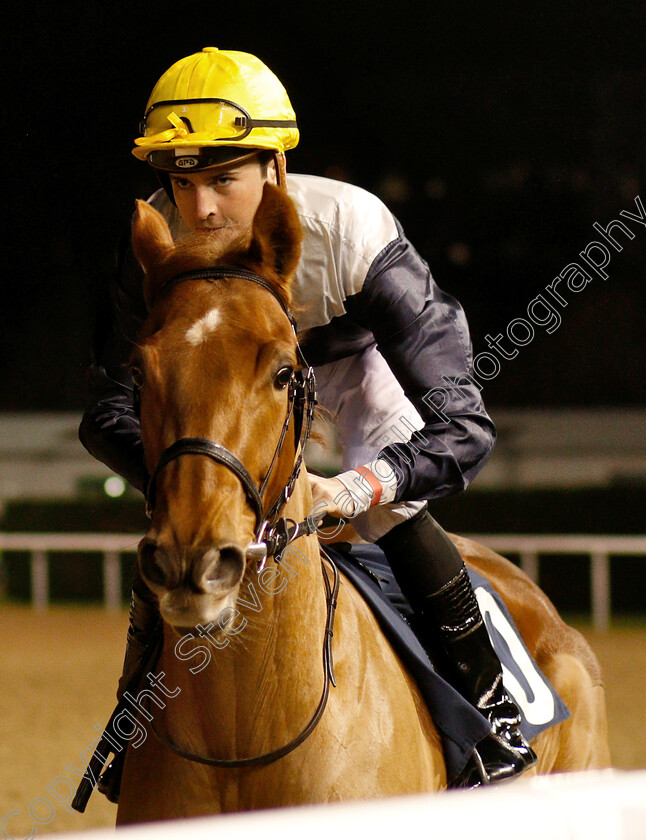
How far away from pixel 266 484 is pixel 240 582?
0.13 m

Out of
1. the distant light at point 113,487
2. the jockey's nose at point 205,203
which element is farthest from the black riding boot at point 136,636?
the distant light at point 113,487

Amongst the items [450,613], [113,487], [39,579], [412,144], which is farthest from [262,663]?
[412,144]

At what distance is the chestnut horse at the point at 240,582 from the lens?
3.30ft

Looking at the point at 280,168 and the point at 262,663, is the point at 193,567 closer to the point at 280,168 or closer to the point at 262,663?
the point at 262,663

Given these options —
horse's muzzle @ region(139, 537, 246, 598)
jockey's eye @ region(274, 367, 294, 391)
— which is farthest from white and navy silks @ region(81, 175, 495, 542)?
horse's muzzle @ region(139, 537, 246, 598)

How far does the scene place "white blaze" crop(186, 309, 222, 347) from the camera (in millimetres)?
1068

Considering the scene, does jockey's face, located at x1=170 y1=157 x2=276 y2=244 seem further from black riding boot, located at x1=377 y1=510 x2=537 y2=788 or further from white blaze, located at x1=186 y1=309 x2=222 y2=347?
black riding boot, located at x1=377 y1=510 x2=537 y2=788

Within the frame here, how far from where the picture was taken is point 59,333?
719 cm

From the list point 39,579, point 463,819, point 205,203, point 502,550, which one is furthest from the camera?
point 39,579

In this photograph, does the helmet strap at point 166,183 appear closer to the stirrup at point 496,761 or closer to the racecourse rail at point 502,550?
the stirrup at point 496,761

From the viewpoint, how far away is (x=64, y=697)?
14.1ft

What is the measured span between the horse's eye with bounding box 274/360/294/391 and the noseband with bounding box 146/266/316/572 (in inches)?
0.7

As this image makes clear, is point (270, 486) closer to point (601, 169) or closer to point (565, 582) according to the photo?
point (565, 582)

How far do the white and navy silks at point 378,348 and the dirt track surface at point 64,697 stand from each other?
142cm
